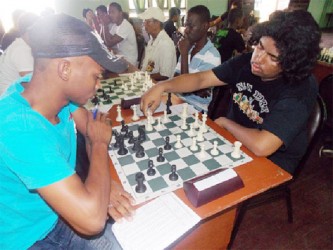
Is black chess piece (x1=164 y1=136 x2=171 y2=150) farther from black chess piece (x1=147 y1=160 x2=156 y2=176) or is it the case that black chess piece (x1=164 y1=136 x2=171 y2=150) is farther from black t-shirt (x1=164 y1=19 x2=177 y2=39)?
black t-shirt (x1=164 y1=19 x2=177 y2=39)

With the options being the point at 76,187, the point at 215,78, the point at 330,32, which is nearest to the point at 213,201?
the point at 76,187

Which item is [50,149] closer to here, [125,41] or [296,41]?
[296,41]

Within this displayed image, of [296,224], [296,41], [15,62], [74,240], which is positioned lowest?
[296,224]

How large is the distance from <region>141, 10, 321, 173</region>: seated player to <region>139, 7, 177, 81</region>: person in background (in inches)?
50.1

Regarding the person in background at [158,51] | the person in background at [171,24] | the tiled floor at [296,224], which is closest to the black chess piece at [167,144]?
the tiled floor at [296,224]

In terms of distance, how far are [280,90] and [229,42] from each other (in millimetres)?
2448

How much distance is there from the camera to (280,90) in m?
1.64

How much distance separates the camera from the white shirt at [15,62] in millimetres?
2344

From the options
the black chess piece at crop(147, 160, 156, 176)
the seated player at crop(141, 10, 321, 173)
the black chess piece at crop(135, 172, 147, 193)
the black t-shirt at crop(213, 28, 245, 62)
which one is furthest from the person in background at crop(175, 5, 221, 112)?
the black chess piece at crop(135, 172, 147, 193)

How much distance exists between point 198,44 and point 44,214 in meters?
2.36

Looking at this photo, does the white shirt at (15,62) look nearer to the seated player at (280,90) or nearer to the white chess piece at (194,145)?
the seated player at (280,90)

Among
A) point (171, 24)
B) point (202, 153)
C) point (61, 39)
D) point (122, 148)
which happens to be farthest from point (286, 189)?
point (171, 24)

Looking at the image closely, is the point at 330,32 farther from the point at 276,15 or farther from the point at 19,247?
the point at 19,247

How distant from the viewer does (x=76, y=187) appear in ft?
2.90
